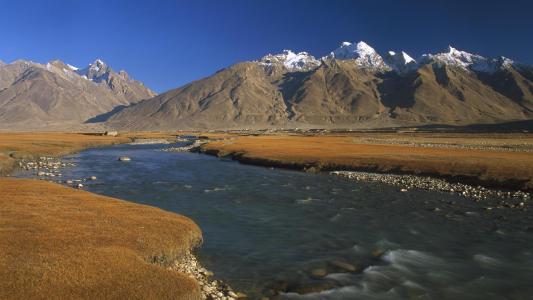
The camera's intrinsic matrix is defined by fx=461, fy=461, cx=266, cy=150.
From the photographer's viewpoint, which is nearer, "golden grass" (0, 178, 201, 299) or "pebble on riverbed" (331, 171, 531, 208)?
"golden grass" (0, 178, 201, 299)

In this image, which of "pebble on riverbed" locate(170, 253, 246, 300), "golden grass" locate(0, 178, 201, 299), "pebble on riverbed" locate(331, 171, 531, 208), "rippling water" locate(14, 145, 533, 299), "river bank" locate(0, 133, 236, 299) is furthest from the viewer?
"pebble on riverbed" locate(331, 171, 531, 208)

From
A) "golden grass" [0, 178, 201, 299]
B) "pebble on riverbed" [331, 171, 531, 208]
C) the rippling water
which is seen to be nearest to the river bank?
"golden grass" [0, 178, 201, 299]

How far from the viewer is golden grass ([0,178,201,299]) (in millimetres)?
14711

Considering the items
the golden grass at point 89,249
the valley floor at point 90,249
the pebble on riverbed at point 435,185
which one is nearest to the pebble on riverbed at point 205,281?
the valley floor at point 90,249

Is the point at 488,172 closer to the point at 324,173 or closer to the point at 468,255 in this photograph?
the point at 324,173

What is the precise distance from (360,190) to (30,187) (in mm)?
27749

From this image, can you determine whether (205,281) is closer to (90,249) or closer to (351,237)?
(90,249)

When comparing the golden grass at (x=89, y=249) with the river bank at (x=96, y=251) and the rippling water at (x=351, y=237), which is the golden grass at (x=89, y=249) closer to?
the river bank at (x=96, y=251)

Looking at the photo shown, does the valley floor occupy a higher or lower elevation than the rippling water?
higher

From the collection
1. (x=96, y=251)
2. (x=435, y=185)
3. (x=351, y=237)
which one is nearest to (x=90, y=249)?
(x=96, y=251)

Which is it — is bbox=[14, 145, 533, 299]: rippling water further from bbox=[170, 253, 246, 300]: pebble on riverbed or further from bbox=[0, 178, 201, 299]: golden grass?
bbox=[0, 178, 201, 299]: golden grass

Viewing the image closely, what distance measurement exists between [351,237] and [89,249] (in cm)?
1422

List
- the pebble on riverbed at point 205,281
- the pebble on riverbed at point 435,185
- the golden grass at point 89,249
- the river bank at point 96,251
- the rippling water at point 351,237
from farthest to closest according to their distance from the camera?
the pebble on riverbed at point 435,185 → the rippling water at point 351,237 → the pebble on riverbed at point 205,281 → the river bank at point 96,251 → the golden grass at point 89,249

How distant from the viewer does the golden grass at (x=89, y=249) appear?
48.3ft
